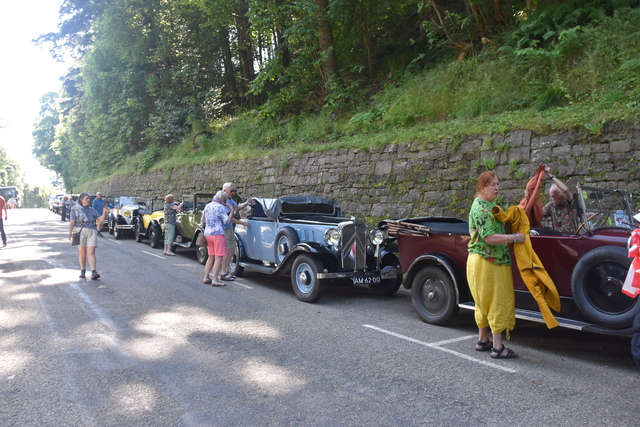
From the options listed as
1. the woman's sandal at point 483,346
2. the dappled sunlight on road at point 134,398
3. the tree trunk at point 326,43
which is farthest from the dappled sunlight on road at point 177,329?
the tree trunk at point 326,43

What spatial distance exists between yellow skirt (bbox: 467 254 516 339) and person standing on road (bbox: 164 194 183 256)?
10.3m

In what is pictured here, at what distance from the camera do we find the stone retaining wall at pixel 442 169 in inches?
352

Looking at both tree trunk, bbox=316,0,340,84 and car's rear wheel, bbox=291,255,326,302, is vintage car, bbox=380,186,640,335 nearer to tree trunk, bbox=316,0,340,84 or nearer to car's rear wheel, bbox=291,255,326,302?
car's rear wheel, bbox=291,255,326,302

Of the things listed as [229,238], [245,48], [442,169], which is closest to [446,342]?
[229,238]

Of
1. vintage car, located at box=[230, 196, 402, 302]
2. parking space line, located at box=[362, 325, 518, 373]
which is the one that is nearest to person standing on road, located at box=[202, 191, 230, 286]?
vintage car, located at box=[230, 196, 402, 302]

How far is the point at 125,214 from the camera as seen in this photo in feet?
59.4

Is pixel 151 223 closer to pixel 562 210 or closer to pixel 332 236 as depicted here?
pixel 332 236

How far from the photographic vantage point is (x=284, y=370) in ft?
14.8

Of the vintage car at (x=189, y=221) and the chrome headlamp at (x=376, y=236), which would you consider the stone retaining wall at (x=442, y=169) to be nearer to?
the chrome headlamp at (x=376, y=236)

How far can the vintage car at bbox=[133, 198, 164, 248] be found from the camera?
15320 mm

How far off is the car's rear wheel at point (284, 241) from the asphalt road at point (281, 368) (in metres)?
1.13

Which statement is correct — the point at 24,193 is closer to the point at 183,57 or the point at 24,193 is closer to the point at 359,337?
the point at 183,57

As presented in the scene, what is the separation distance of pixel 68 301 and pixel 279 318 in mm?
3480

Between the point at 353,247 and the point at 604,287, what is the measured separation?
4028 millimetres
